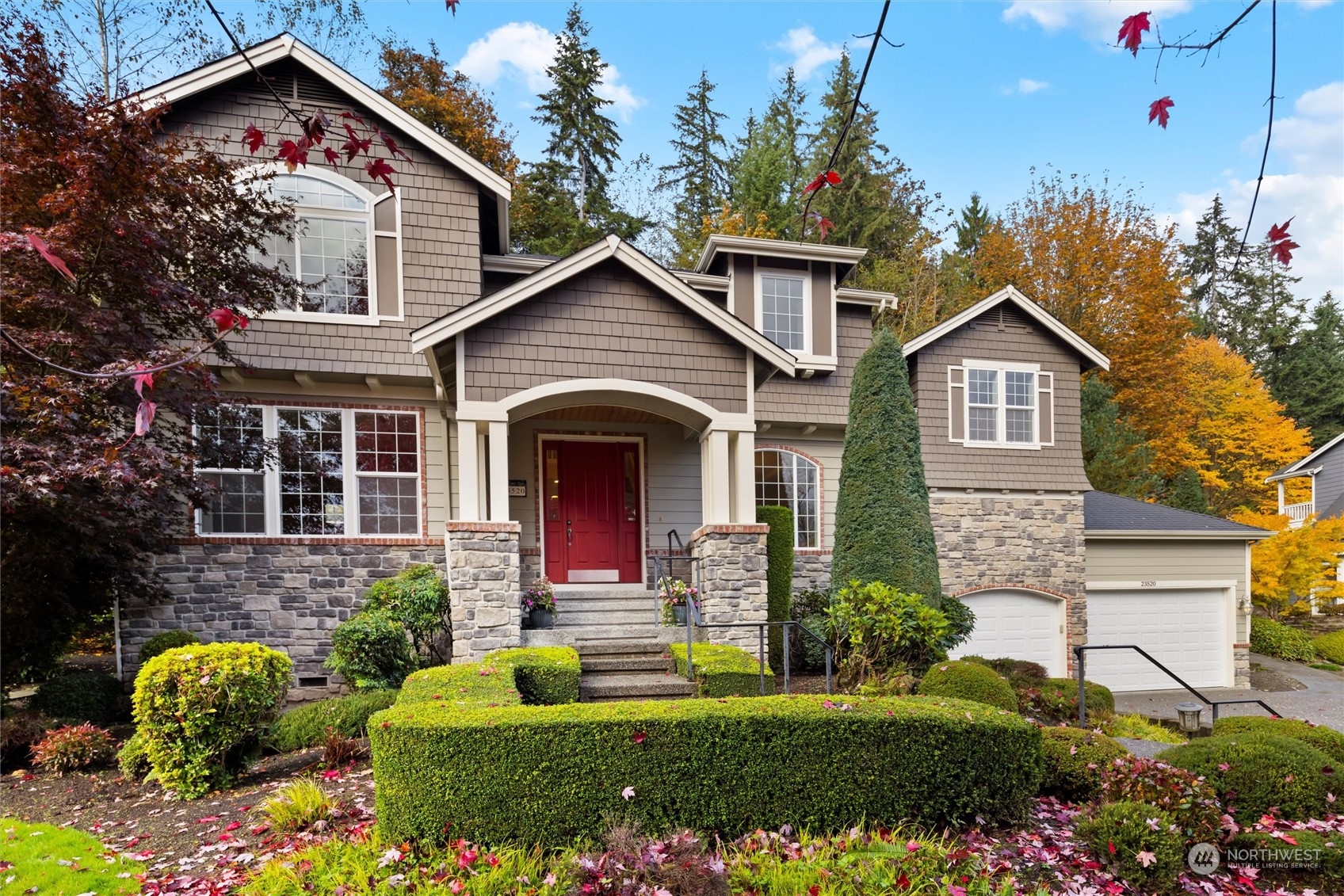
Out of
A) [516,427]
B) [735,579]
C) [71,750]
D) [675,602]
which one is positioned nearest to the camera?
Result: [71,750]

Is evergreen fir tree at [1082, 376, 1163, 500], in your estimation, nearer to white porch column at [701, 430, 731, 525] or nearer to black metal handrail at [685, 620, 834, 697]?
black metal handrail at [685, 620, 834, 697]

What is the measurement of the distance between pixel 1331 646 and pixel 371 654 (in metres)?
20.4

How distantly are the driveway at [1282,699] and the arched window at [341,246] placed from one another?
517 inches

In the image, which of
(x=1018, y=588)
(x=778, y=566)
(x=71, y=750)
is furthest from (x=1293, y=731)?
(x=71, y=750)

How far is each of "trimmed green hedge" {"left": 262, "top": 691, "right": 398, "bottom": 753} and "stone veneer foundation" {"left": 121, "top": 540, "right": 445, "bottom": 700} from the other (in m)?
2.47

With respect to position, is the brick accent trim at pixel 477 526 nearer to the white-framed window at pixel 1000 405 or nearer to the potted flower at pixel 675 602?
the potted flower at pixel 675 602

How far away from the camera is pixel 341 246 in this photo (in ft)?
30.9

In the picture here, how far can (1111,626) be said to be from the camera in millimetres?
13352

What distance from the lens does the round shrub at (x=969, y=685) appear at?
6574mm

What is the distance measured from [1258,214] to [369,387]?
30.7 ft

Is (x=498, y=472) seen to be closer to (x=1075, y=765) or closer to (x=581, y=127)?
(x=1075, y=765)

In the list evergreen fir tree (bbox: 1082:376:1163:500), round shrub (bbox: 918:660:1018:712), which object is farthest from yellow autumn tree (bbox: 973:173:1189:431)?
round shrub (bbox: 918:660:1018:712)

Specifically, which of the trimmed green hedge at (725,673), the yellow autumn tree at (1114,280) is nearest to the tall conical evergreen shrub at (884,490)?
the trimmed green hedge at (725,673)
